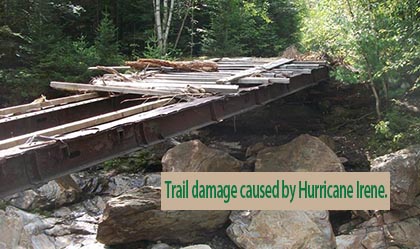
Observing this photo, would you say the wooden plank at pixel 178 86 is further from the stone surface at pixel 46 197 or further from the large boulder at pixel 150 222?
the stone surface at pixel 46 197

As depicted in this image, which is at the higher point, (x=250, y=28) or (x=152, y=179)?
(x=250, y=28)

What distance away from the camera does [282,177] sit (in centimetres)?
843

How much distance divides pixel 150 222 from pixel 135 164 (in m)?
3.48

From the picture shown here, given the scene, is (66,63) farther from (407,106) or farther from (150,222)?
(407,106)

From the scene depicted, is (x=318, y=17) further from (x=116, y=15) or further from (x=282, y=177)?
(x=116, y=15)

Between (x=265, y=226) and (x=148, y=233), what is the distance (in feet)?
7.50

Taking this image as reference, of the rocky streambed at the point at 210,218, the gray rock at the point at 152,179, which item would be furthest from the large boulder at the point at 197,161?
the gray rock at the point at 152,179

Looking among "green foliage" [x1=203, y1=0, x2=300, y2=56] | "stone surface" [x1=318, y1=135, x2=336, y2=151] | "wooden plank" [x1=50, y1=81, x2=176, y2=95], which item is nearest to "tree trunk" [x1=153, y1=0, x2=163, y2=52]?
"green foliage" [x1=203, y1=0, x2=300, y2=56]

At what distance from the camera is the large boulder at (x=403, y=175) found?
7.74 metres

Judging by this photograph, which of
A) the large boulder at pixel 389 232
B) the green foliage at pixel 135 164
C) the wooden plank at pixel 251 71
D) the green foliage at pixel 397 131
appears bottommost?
the large boulder at pixel 389 232

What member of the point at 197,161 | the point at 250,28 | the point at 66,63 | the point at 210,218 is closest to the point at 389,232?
the point at 210,218

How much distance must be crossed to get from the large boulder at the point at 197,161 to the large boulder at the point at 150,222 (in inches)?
36.5

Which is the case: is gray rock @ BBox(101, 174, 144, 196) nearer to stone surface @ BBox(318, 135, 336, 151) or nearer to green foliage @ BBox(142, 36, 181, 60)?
stone surface @ BBox(318, 135, 336, 151)

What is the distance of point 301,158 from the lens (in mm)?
9125
